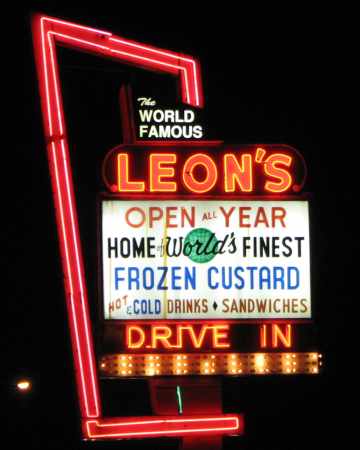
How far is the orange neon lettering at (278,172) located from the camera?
1416 cm

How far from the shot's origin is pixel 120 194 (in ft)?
45.5

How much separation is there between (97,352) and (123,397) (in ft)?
37.6

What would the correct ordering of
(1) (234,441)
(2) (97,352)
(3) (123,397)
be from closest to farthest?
(2) (97,352), (1) (234,441), (3) (123,397)

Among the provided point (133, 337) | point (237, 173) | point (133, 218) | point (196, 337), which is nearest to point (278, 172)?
point (237, 173)

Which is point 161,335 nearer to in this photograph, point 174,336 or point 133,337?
point 174,336

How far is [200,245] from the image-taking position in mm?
13977

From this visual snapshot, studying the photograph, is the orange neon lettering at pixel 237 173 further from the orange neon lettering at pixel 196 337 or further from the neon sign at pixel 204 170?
the orange neon lettering at pixel 196 337

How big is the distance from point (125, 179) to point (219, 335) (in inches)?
84.1

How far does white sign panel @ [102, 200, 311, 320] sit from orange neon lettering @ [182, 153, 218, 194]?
17 cm

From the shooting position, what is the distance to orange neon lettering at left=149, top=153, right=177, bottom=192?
45.9 feet

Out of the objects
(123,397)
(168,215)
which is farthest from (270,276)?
(123,397)

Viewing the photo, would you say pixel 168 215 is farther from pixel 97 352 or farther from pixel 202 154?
pixel 97 352

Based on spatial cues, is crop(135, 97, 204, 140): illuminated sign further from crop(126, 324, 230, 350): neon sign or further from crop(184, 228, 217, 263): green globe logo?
crop(126, 324, 230, 350): neon sign

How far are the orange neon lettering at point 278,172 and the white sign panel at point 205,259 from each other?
0.59ft
